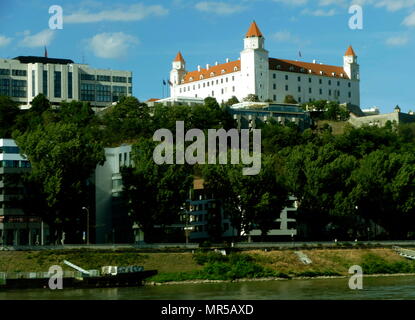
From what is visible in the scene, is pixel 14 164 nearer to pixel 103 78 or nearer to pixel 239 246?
pixel 239 246

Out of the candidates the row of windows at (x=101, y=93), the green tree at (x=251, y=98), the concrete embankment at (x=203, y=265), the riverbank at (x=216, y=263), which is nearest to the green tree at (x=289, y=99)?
the green tree at (x=251, y=98)

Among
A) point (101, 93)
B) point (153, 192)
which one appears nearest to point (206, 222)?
point (153, 192)

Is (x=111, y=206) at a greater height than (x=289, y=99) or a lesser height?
lesser

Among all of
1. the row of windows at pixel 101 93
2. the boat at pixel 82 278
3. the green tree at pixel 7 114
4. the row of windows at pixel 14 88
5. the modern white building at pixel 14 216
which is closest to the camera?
the boat at pixel 82 278

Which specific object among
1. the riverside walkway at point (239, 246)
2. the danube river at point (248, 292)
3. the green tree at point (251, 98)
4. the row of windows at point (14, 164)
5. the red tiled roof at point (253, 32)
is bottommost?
the danube river at point (248, 292)

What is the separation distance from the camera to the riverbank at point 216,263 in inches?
3130

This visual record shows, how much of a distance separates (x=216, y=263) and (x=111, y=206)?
2718 cm

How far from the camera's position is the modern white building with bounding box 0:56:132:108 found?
171000 millimetres

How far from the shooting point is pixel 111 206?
107 m

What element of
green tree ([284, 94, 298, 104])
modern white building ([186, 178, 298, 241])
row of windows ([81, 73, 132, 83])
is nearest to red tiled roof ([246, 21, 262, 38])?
green tree ([284, 94, 298, 104])

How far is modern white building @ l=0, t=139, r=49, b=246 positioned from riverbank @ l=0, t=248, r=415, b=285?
19311 millimetres

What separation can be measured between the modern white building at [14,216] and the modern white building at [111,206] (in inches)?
287

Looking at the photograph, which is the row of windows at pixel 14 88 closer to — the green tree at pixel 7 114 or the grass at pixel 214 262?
the green tree at pixel 7 114
